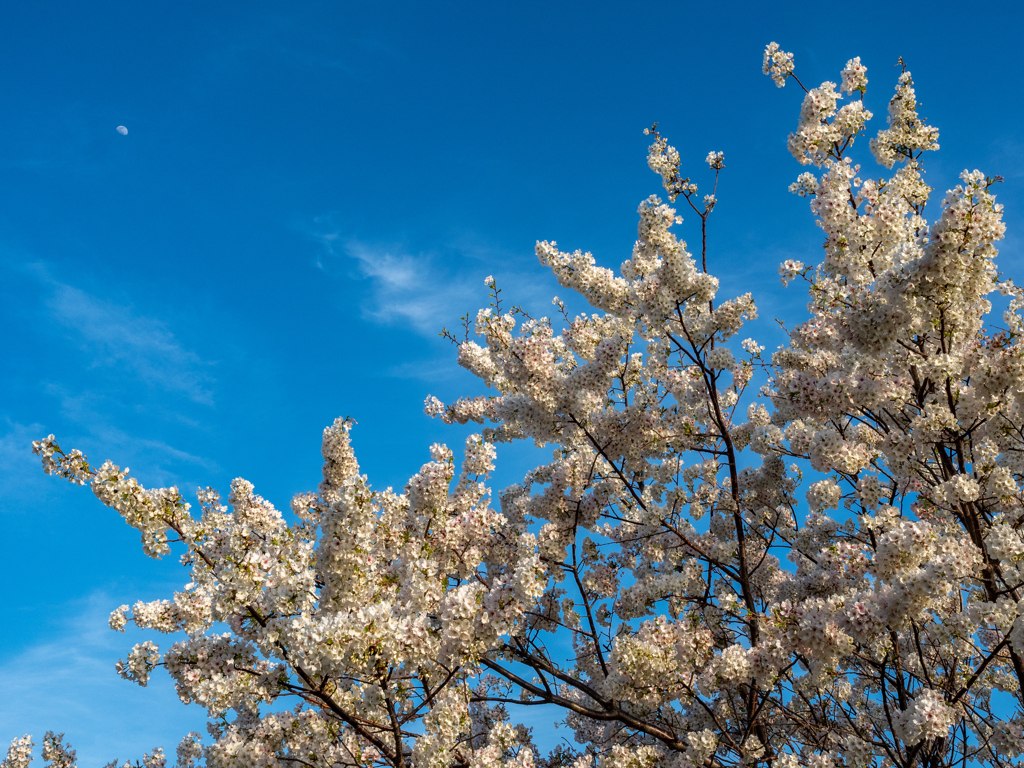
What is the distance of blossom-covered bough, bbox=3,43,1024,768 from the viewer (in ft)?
24.3

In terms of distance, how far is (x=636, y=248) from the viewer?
10.5 metres

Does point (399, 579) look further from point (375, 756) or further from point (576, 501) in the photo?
point (576, 501)

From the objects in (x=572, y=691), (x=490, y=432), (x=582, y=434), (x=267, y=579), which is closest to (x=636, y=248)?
(x=582, y=434)

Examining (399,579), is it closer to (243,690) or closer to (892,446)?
(243,690)

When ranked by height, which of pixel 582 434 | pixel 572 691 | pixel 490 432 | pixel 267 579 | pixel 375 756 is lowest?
pixel 375 756

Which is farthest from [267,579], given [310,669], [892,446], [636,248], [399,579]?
[892,446]

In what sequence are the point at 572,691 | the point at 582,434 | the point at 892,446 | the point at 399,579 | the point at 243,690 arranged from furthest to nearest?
the point at 572,691, the point at 582,434, the point at 892,446, the point at 399,579, the point at 243,690

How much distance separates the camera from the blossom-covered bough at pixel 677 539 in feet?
24.3

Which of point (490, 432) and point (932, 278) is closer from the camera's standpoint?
point (932, 278)

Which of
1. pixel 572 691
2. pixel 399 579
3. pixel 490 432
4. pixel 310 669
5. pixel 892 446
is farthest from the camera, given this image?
pixel 490 432

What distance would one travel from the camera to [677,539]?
1260cm

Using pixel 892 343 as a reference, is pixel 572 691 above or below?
below

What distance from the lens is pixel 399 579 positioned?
891 cm

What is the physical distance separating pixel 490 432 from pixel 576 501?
2.75 m
